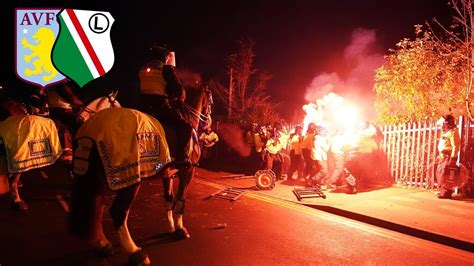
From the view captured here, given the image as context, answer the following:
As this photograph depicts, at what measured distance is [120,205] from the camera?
3.96 m

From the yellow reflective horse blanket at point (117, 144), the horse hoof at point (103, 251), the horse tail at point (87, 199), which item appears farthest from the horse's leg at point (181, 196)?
the horse tail at point (87, 199)

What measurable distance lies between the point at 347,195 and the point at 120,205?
6682mm

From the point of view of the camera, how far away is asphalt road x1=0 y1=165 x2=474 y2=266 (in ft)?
14.2

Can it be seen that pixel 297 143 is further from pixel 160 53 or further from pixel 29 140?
pixel 29 140

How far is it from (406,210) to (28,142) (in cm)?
748

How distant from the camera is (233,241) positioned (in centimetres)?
506

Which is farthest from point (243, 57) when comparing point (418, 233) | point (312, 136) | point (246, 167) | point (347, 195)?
point (418, 233)

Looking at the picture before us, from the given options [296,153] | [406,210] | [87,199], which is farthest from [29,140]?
[296,153]

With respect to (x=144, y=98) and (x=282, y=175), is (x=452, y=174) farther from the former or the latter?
(x=144, y=98)

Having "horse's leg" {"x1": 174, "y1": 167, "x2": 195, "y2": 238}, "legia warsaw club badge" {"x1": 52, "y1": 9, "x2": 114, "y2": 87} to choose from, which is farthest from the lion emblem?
"horse's leg" {"x1": 174, "y1": 167, "x2": 195, "y2": 238}

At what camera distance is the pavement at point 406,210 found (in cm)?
571

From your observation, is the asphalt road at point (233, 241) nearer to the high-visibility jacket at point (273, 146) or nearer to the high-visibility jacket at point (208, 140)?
the high-visibility jacket at point (208, 140)

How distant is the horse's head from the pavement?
4837 mm

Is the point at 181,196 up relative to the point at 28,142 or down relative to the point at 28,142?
down
